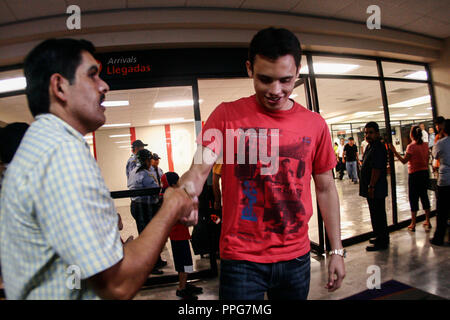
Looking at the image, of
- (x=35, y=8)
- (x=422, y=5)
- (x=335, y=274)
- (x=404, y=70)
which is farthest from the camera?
(x=404, y=70)

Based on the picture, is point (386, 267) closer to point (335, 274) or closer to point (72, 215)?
point (335, 274)

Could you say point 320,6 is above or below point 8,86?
above

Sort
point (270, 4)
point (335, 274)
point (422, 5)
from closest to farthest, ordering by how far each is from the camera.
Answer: point (335, 274) < point (270, 4) < point (422, 5)

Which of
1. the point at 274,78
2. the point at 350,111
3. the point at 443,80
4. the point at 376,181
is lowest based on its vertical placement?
the point at 376,181

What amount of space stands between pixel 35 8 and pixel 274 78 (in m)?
3.16

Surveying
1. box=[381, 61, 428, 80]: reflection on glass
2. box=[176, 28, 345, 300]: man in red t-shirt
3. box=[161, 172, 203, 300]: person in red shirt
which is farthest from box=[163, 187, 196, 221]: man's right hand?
box=[381, 61, 428, 80]: reflection on glass

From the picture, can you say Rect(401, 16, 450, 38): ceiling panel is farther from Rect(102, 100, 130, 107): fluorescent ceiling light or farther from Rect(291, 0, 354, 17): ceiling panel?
Rect(102, 100, 130, 107): fluorescent ceiling light

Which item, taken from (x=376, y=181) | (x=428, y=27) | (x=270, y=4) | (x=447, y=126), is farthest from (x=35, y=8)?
(x=428, y=27)

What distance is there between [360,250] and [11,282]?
4185mm

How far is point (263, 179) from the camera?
119 centimetres

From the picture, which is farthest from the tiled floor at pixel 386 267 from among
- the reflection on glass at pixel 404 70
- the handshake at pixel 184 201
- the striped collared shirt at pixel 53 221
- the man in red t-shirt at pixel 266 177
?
the reflection on glass at pixel 404 70

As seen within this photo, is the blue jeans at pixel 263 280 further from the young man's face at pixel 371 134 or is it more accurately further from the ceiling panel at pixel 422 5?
the ceiling panel at pixel 422 5

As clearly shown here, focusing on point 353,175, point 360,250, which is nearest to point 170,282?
point 360,250
